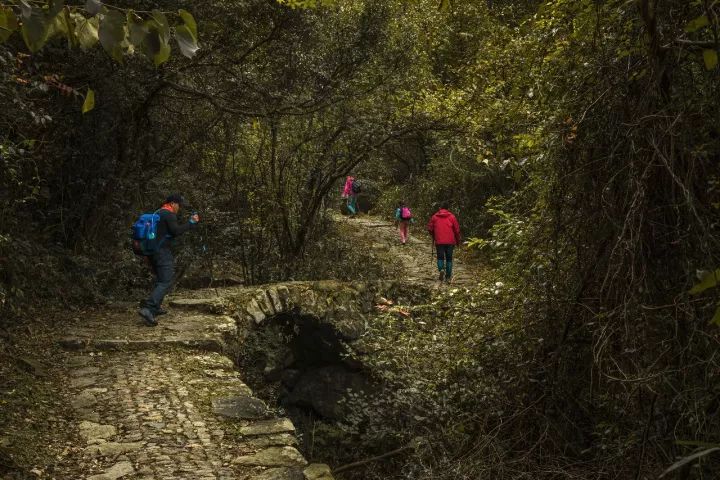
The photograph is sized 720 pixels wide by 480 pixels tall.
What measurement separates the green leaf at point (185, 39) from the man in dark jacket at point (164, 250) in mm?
6813

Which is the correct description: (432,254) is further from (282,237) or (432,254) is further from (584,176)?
(584,176)

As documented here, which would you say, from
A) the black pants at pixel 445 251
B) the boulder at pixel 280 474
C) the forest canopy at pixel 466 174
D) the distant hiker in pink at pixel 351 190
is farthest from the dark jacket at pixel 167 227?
the distant hiker in pink at pixel 351 190

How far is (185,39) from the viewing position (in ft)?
6.01

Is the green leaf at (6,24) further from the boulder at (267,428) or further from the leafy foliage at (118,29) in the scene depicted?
the boulder at (267,428)

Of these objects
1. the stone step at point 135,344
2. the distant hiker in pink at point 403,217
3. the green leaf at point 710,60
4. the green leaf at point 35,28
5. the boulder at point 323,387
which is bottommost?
the boulder at point 323,387

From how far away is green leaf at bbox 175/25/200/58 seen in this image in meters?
1.81

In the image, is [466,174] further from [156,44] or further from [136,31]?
[136,31]

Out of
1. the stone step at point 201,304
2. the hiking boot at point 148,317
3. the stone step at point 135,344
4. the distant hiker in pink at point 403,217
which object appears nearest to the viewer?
the stone step at point 135,344

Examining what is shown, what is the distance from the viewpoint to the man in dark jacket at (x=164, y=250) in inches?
332

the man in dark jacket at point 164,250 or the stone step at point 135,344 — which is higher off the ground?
the man in dark jacket at point 164,250

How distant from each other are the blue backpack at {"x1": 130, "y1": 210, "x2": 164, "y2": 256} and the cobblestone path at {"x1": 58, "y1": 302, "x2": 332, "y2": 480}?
1023 mm

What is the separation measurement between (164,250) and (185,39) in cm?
713

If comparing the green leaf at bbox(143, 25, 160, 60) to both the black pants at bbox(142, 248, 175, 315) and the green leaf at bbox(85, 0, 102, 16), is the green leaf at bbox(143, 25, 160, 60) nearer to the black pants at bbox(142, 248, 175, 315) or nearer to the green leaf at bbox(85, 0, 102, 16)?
the green leaf at bbox(85, 0, 102, 16)

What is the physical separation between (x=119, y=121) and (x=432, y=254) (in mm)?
8863
